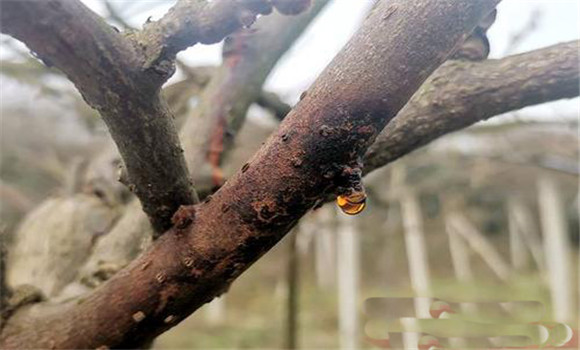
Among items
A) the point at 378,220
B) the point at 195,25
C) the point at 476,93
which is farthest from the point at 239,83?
the point at 378,220

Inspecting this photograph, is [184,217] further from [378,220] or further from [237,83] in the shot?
[378,220]

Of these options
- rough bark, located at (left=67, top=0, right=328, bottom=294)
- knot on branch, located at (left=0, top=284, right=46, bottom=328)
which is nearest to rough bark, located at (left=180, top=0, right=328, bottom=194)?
rough bark, located at (left=67, top=0, right=328, bottom=294)

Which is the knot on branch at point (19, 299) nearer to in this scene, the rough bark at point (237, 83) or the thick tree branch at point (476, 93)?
the rough bark at point (237, 83)

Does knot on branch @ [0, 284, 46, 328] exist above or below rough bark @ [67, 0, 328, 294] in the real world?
below

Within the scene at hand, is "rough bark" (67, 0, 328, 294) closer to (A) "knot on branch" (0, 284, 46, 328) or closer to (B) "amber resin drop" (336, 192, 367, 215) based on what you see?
(A) "knot on branch" (0, 284, 46, 328)

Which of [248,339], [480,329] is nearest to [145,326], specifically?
[480,329]

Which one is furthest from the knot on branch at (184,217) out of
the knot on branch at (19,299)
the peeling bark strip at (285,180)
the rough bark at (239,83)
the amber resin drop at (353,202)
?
the rough bark at (239,83)
